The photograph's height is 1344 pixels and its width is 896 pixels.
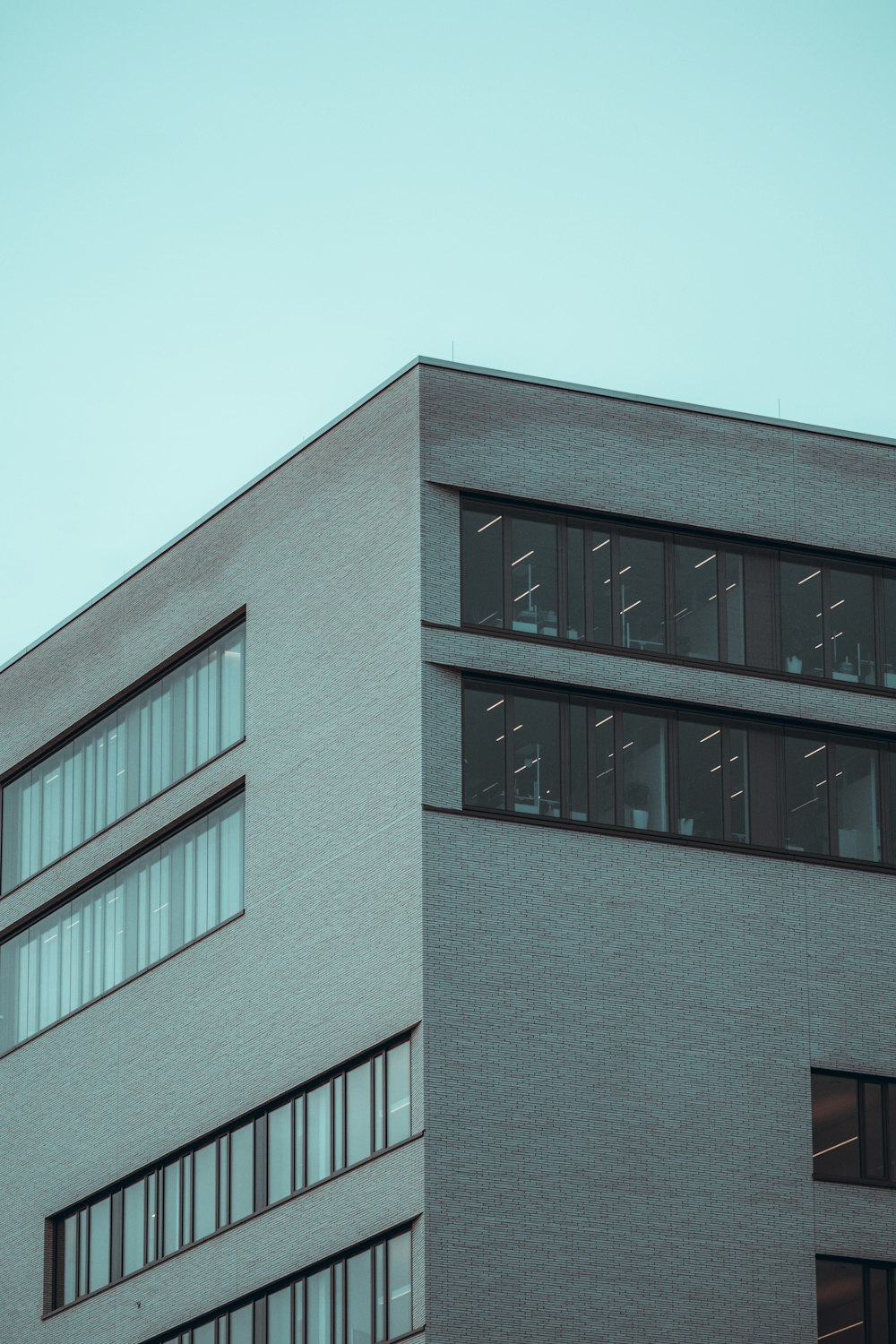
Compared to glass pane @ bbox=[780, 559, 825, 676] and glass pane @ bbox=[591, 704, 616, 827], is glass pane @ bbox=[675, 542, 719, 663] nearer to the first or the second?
glass pane @ bbox=[780, 559, 825, 676]

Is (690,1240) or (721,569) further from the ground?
(721,569)

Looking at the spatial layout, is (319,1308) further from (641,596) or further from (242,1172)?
(641,596)

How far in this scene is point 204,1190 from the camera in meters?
54.2

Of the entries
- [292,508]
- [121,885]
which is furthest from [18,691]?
[292,508]

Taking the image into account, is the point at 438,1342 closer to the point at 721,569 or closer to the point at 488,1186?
the point at 488,1186

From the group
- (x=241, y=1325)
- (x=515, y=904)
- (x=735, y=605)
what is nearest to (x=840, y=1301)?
(x=515, y=904)

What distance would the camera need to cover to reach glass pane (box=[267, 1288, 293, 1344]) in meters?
50.5

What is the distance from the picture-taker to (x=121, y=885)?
60250 mm

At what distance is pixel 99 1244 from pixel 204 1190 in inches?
193

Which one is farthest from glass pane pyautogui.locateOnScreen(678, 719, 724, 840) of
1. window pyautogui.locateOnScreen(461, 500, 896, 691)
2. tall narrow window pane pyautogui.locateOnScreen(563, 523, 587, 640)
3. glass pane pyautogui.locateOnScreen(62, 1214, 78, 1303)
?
glass pane pyautogui.locateOnScreen(62, 1214, 78, 1303)

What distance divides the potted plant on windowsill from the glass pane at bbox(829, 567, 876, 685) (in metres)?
5.05

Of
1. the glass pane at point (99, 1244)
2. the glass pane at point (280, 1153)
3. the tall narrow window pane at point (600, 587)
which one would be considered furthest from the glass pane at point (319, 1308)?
the tall narrow window pane at point (600, 587)

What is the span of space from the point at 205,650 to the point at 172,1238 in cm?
1259

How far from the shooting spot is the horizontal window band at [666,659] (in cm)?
5069
